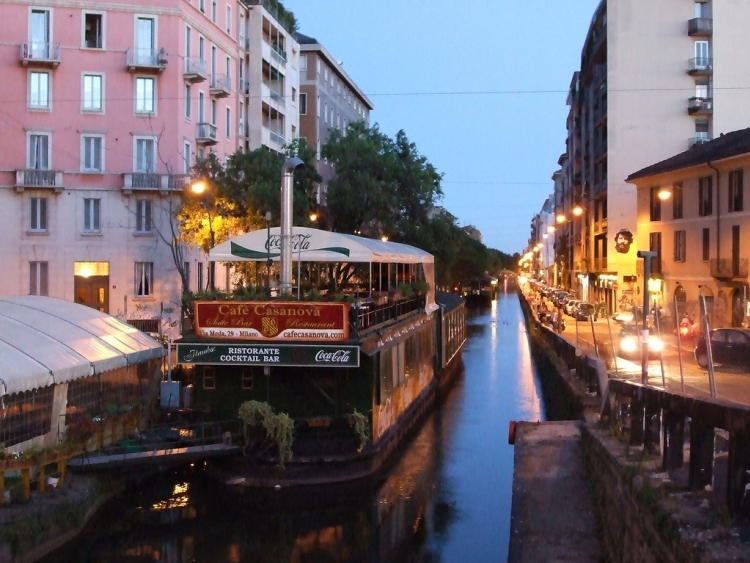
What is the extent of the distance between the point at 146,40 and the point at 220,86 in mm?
4918

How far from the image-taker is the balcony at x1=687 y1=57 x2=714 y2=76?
53000 mm

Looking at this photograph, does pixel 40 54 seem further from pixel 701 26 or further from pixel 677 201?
pixel 701 26

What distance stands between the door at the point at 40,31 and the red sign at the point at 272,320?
2482 centimetres

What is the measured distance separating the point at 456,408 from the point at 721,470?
2056 cm

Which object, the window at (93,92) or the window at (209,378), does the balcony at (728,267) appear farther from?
the window at (93,92)

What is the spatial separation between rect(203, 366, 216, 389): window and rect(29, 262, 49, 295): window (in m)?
22.1

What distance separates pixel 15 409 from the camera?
14.6 meters

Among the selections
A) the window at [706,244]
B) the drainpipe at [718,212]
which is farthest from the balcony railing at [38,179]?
the window at [706,244]

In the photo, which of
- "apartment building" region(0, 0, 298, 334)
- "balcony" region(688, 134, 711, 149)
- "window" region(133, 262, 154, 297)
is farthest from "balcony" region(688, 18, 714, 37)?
"window" region(133, 262, 154, 297)

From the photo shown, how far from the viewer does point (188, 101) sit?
40.8 meters

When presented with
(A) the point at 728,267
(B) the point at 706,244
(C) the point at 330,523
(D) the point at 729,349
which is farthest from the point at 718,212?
(C) the point at 330,523

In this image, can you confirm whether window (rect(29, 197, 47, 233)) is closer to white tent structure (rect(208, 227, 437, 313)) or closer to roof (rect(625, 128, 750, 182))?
white tent structure (rect(208, 227, 437, 313))

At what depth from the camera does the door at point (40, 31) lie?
37.8 m

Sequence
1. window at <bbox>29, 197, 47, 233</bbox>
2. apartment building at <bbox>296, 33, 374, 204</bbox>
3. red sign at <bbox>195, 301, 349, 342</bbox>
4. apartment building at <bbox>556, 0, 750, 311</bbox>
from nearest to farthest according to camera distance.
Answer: red sign at <bbox>195, 301, 349, 342</bbox> → window at <bbox>29, 197, 47, 233</bbox> → apartment building at <bbox>556, 0, 750, 311</bbox> → apartment building at <bbox>296, 33, 374, 204</bbox>
